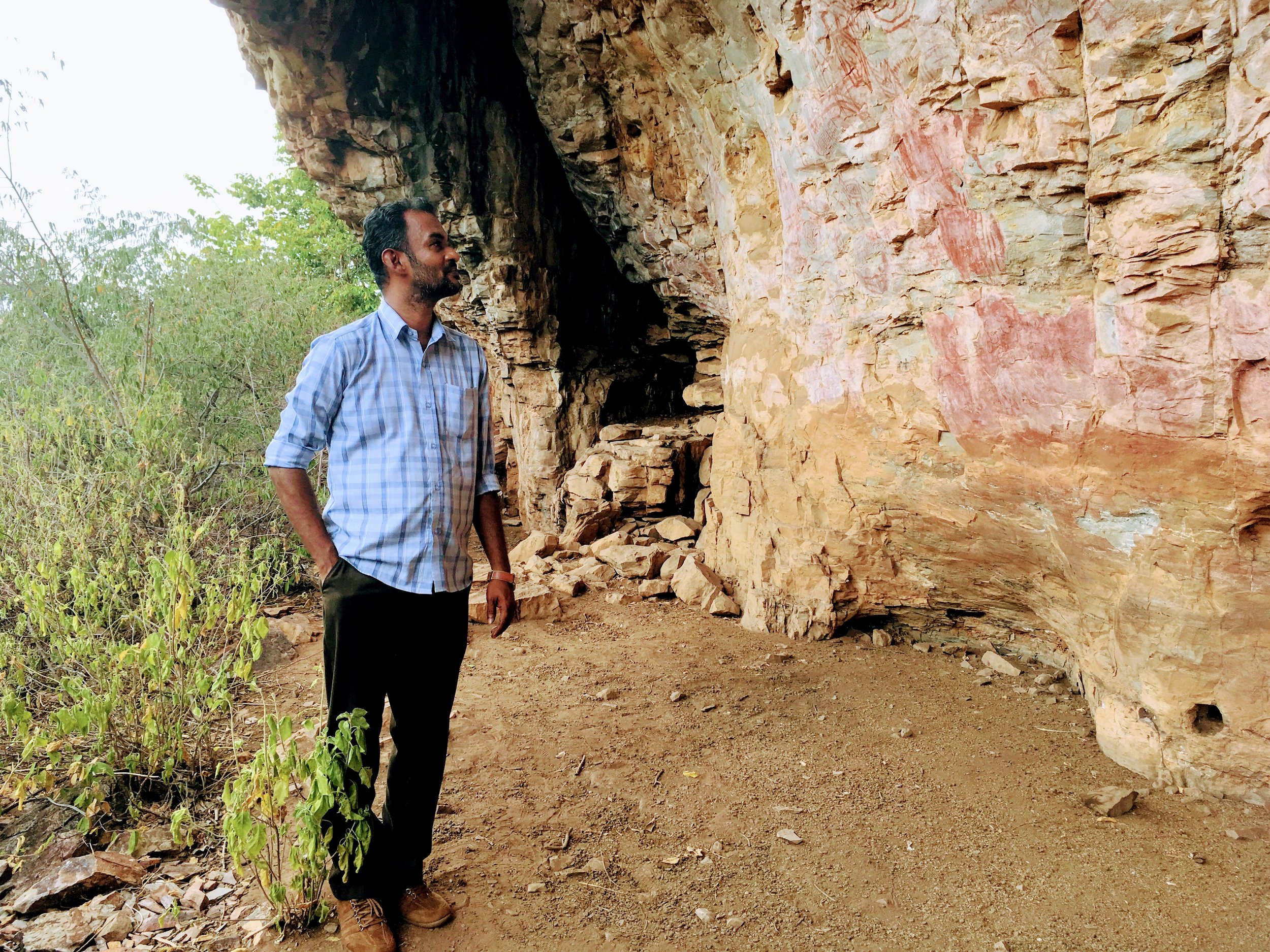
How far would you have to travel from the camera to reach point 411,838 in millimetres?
2357

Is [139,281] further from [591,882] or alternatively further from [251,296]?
[591,882]

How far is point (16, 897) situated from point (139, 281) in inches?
328

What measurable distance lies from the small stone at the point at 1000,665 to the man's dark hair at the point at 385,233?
11.9 ft

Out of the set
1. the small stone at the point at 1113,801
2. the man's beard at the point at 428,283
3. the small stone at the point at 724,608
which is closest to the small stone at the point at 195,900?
the man's beard at the point at 428,283

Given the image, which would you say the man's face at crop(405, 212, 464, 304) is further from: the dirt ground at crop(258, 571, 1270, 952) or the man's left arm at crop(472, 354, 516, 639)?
the dirt ground at crop(258, 571, 1270, 952)

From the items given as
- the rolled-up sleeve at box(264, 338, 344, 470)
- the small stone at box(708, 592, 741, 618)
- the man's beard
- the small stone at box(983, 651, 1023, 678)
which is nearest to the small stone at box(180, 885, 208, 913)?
the rolled-up sleeve at box(264, 338, 344, 470)

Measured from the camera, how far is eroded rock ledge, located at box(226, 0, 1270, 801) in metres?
2.73

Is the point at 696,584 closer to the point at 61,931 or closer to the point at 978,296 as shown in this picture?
the point at 978,296

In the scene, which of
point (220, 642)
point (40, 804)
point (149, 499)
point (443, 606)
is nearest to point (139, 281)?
point (149, 499)

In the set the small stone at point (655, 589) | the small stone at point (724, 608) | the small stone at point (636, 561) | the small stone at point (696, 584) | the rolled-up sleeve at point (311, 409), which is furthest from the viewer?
the small stone at point (636, 561)

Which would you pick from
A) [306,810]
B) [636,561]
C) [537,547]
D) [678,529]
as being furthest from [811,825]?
[537,547]

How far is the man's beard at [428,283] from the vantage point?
89.9 inches

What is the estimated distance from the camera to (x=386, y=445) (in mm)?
2188

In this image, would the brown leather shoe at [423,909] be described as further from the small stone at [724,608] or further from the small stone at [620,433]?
the small stone at [620,433]
